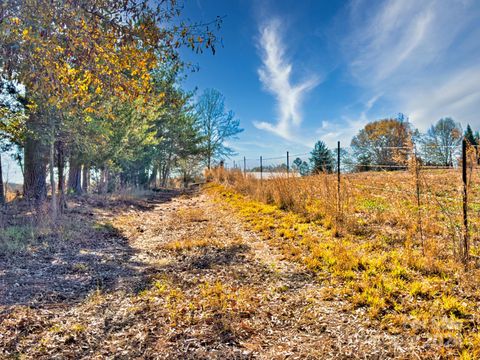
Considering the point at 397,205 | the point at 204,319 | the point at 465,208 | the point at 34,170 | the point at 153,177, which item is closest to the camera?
the point at 204,319

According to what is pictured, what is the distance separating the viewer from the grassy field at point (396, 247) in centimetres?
223

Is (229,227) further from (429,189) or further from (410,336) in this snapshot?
(410,336)

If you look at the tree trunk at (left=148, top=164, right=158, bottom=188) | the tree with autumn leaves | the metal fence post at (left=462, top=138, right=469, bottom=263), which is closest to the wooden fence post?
the metal fence post at (left=462, top=138, right=469, bottom=263)

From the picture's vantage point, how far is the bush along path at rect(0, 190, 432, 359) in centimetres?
198

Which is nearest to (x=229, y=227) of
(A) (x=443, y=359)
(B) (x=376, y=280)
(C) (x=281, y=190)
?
(C) (x=281, y=190)

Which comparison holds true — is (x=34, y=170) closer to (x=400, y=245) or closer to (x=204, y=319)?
(x=204, y=319)

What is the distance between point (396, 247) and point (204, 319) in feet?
9.92

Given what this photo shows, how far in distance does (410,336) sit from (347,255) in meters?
1.51

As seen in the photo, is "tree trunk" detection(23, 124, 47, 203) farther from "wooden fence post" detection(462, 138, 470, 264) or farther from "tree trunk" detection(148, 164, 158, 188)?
"tree trunk" detection(148, 164, 158, 188)

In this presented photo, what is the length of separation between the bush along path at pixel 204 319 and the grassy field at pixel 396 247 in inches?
8.6

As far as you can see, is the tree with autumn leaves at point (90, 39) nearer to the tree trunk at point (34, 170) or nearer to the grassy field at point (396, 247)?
the grassy field at point (396, 247)

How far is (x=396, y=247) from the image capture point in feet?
12.6

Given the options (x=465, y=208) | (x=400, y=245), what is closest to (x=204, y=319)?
(x=400, y=245)

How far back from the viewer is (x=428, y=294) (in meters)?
2.57
